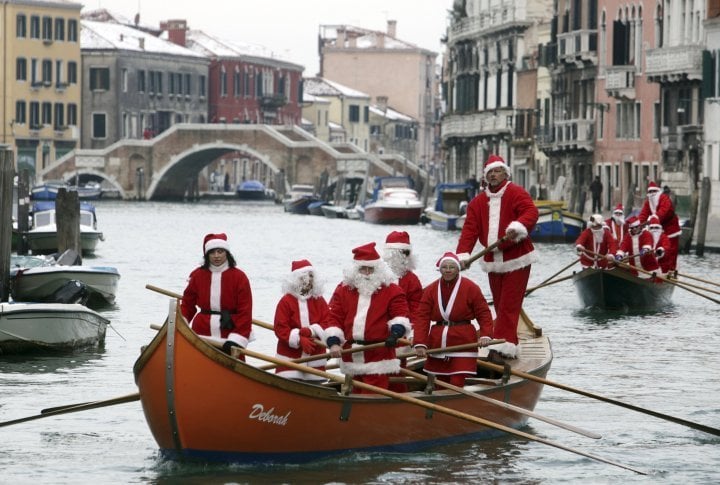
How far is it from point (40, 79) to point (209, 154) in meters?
6.55

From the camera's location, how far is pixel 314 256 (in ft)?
118

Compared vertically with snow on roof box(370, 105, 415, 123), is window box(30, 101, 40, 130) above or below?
below

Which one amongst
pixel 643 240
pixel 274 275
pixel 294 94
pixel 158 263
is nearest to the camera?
pixel 643 240

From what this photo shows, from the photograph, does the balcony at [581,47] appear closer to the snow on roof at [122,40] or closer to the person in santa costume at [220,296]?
the snow on roof at [122,40]

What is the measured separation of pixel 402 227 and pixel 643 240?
29221mm

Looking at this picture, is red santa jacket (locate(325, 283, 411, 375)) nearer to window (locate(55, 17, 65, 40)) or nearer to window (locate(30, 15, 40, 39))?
window (locate(30, 15, 40, 39))

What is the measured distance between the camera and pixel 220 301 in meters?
11.2

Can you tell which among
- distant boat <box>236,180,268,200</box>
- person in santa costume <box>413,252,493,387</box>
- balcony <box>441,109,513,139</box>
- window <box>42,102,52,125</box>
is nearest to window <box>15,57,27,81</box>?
window <box>42,102,52,125</box>

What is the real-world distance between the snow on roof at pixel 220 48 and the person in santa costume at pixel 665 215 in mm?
62268

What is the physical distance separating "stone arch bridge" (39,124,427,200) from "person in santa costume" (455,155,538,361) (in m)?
57.2

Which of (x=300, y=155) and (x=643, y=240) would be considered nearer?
(x=643, y=240)

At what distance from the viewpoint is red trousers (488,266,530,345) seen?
12.5m

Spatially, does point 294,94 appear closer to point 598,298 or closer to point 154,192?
point 154,192

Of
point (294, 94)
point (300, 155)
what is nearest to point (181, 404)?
point (300, 155)
